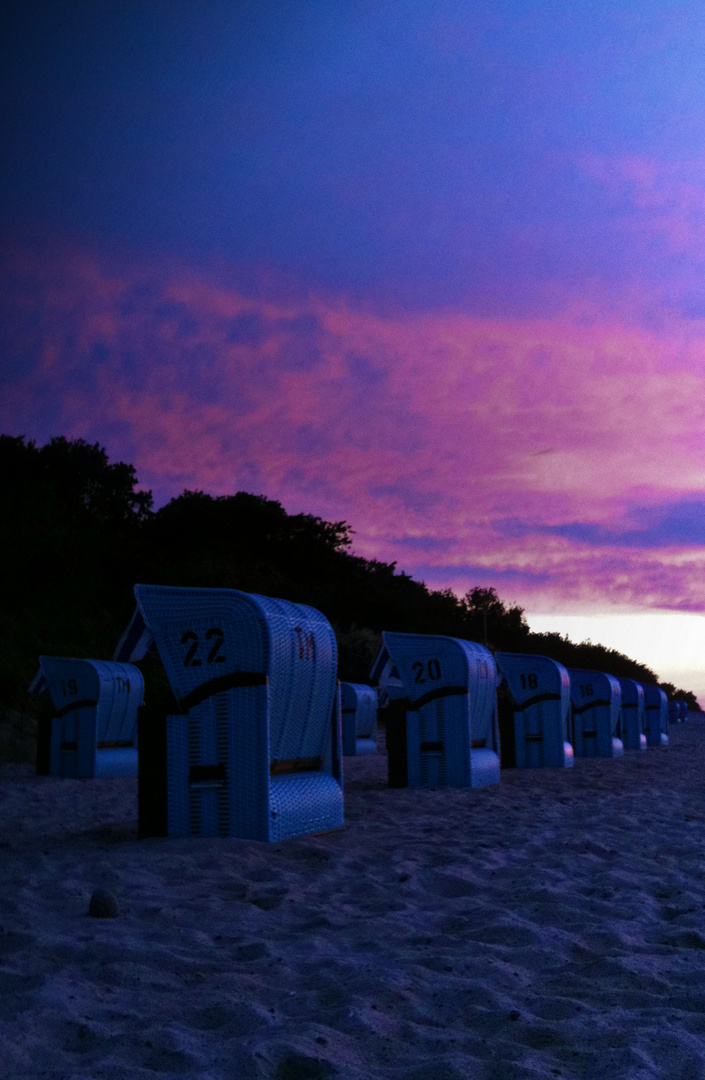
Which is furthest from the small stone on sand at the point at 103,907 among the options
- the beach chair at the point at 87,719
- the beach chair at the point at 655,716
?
the beach chair at the point at 655,716

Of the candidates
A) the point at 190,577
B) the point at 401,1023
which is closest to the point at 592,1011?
the point at 401,1023

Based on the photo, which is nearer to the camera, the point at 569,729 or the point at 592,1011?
the point at 592,1011

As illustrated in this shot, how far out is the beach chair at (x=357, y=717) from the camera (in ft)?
61.0

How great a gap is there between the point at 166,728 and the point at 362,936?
282 centimetres

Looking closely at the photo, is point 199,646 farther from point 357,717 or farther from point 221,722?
point 357,717

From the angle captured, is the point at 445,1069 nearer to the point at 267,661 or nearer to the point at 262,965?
the point at 262,965

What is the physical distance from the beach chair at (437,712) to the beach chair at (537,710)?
137 inches

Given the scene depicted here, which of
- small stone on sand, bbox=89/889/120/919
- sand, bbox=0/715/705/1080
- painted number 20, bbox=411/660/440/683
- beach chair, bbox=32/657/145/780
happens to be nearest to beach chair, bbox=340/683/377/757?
beach chair, bbox=32/657/145/780

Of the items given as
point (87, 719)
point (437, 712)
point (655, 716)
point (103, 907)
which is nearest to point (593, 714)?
point (437, 712)

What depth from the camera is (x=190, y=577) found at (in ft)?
112

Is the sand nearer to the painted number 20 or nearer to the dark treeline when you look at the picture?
the painted number 20

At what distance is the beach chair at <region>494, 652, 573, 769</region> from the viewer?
47.5 ft

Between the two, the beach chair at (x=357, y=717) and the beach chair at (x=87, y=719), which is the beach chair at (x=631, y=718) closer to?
the beach chair at (x=357, y=717)

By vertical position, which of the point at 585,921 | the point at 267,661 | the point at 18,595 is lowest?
the point at 585,921
